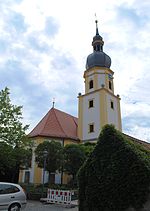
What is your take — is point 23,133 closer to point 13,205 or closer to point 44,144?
point 44,144

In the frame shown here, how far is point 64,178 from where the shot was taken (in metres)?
30.8

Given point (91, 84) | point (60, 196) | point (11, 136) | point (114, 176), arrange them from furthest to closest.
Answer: point (91, 84) → point (11, 136) → point (60, 196) → point (114, 176)

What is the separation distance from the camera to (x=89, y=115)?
35406mm

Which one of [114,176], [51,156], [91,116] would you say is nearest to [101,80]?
[91,116]

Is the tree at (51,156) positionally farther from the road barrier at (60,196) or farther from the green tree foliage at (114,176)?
the green tree foliage at (114,176)

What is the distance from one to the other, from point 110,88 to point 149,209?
3119 cm

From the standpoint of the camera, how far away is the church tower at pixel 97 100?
1345 inches

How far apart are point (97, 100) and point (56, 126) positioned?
701 centimetres

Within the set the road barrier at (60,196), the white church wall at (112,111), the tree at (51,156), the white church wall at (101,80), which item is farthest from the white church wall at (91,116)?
the road barrier at (60,196)

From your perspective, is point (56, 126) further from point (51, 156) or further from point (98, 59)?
point (98, 59)

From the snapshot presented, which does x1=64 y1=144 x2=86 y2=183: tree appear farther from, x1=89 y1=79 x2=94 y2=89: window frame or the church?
x1=89 y1=79 x2=94 y2=89: window frame

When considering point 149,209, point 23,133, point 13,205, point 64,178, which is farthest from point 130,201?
point 64,178

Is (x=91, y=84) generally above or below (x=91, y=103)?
above

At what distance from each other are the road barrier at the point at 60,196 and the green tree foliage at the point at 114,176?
709cm
